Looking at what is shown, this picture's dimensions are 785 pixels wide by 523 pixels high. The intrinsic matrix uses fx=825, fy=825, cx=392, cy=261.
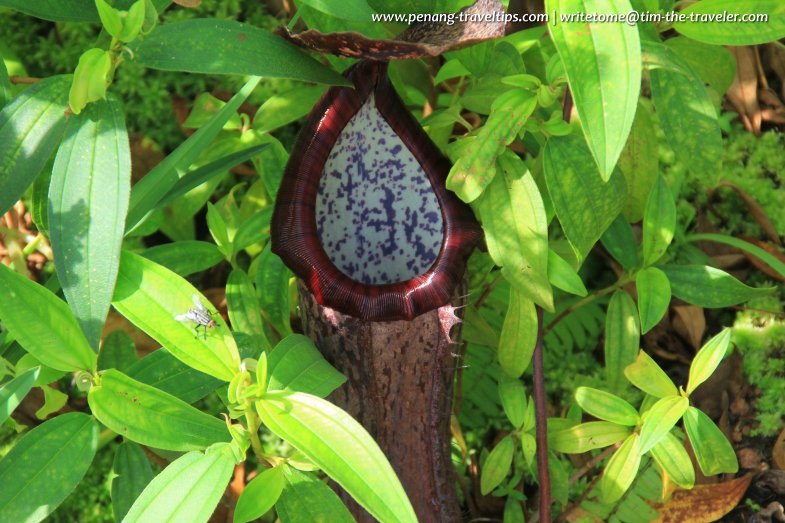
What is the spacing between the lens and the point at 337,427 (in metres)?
0.94

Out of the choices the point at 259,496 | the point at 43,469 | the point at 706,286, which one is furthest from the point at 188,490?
the point at 706,286

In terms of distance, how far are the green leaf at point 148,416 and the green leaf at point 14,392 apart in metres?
0.09

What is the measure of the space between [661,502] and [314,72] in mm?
1121

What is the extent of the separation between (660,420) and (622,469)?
0.52 ft

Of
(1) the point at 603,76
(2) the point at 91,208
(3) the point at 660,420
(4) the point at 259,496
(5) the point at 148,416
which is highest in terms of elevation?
(1) the point at 603,76

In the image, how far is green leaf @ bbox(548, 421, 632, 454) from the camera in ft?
4.62

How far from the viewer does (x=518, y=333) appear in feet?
4.68

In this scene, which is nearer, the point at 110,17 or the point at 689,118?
the point at 110,17

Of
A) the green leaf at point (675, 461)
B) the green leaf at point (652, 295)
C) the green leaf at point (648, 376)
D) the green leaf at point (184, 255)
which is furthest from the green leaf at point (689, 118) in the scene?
the green leaf at point (184, 255)

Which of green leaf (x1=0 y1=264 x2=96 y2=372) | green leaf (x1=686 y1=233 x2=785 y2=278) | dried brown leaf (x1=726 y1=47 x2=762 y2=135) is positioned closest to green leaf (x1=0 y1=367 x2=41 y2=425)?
green leaf (x1=0 y1=264 x2=96 y2=372)

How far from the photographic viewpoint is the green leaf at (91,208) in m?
1.01

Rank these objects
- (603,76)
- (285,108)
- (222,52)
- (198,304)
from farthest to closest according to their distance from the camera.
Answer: (285,108)
(222,52)
(198,304)
(603,76)

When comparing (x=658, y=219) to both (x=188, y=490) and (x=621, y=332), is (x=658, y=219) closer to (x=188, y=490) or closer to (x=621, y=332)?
(x=621, y=332)

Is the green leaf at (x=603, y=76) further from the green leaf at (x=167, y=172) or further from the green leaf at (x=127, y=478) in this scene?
the green leaf at (x=127, y=478)
